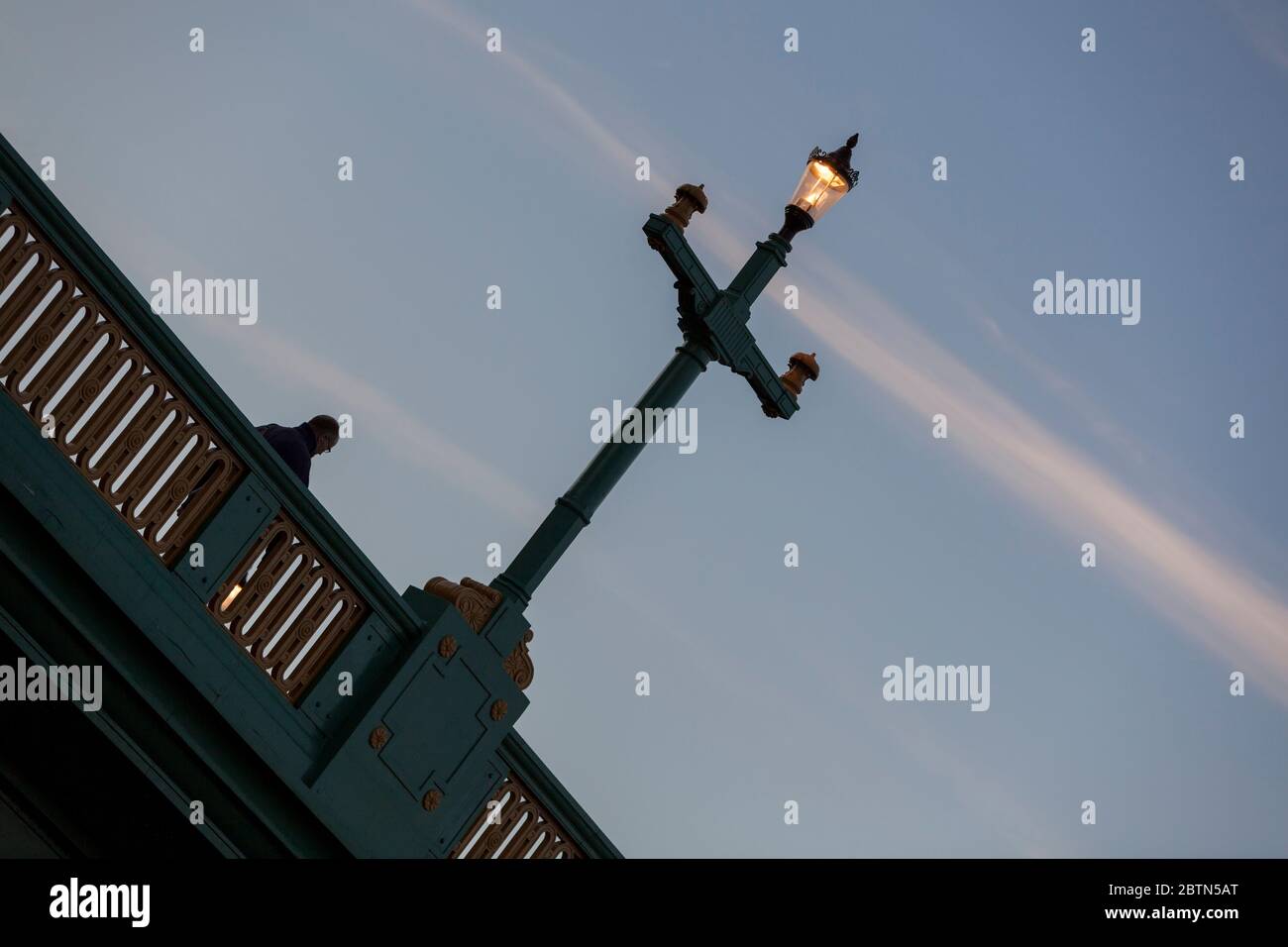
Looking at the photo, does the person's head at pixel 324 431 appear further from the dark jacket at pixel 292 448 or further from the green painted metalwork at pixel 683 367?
the green painted metalwork at pixel 683 367

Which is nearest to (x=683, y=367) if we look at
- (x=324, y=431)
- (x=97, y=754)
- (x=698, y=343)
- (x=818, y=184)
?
(x=698, y=343)

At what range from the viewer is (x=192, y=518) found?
912 cm

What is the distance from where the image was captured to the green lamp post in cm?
1081

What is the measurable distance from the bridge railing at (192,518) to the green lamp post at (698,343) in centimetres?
132

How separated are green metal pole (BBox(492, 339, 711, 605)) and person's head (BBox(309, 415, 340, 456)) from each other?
1.85 meters

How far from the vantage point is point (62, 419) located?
8664 millimetres

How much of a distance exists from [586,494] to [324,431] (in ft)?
6.94

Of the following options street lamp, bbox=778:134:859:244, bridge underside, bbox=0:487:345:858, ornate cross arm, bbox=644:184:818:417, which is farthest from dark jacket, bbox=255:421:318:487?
street lamp, bbox=778:134:859:244

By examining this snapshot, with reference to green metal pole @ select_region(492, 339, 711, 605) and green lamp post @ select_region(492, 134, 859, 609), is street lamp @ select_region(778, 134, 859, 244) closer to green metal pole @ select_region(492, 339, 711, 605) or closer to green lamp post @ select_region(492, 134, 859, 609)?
green lamp post @ select_region(492, 134, 859, 609)

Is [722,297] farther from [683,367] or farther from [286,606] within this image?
[286,606]

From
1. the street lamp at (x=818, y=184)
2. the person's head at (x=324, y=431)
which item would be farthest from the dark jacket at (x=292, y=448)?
the street lamp at (x=818, y=184)

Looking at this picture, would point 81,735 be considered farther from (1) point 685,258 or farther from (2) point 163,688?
(1) point 685,258

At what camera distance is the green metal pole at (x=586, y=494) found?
→ 10.6 meters
